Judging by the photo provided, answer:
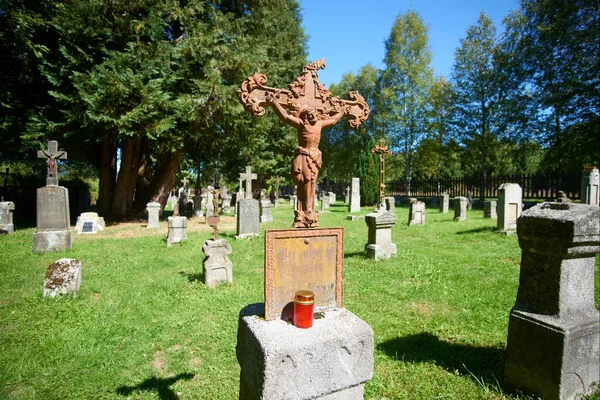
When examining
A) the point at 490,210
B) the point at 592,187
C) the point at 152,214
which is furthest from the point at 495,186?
the point at 152,214

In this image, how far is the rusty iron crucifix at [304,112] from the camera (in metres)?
2.50

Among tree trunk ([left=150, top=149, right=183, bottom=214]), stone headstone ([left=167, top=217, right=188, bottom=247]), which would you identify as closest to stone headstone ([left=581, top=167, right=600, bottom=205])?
stone headstone ([left=167, top=217, right=188, bottom=247])

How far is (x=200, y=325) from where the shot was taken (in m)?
4.19

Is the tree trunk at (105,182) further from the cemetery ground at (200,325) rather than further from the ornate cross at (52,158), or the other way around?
the cemetery ground at (200,325)

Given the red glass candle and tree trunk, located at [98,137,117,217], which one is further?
tree trunk, located at [98,137,117,217]

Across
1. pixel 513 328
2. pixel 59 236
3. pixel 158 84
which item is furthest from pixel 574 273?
pixel 158 84

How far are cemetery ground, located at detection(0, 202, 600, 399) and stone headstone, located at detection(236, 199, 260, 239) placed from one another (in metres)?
3.10

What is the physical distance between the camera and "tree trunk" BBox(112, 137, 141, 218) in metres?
14.0

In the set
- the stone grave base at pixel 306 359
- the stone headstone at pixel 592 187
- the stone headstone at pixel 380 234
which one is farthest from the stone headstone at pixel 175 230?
the stone headstone at pixel 592 187

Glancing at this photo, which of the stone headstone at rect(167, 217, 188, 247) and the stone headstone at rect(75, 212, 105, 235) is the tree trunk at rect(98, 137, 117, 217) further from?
the stone headstone at rect(167, 217, 188, 247)

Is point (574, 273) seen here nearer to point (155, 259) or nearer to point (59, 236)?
point (155, 259)

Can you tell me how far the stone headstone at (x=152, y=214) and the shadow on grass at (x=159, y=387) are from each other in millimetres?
10484

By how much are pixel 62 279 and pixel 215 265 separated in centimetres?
235

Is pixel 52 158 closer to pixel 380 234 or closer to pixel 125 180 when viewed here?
pixel 125 180
